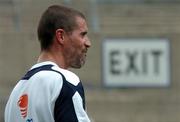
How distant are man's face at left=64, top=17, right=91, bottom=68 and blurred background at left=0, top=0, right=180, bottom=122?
1036 centimetres

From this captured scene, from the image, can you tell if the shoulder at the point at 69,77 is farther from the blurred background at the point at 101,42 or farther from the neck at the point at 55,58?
the blurred background at the point at 101,42

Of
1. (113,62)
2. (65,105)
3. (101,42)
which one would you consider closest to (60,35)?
(65,105)

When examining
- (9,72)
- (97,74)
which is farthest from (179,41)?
(9,72)

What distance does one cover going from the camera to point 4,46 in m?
13.8

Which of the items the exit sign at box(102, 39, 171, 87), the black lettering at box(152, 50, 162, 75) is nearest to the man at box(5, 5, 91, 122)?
the exit sign at box(102, 39, 171, 87)

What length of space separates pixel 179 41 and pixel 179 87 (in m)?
0.85

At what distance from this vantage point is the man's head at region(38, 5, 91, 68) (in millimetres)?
2701

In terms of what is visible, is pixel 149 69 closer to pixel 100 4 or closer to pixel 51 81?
pixel 100 4

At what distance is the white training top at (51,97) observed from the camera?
261 centimetres

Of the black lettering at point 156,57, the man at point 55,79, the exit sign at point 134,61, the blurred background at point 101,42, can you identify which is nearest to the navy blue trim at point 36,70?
the man at point 55,79

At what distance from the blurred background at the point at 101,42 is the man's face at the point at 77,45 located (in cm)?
1036

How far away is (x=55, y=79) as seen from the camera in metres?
2.63

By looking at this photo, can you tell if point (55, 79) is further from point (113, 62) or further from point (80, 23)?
point (113, 62)

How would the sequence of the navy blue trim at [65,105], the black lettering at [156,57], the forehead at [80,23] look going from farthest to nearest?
the black lettering at [156,57] → the forehead at [80,23] → the navy blue trim at [65,105]
